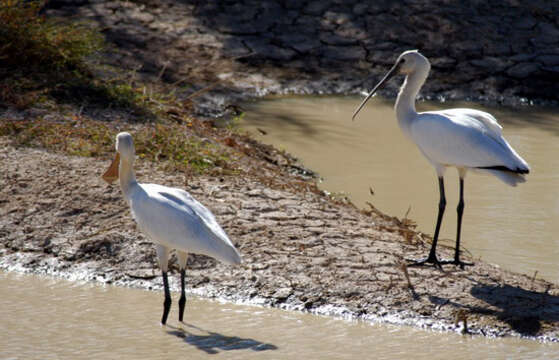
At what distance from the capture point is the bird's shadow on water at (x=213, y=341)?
15.0 feet

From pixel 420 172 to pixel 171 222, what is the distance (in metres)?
4.13

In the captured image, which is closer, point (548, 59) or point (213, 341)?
point (213, 341)

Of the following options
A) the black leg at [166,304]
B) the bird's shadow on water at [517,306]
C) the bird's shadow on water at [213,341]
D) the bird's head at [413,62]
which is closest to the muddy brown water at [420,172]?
the bird's shadow on water at [517,306]

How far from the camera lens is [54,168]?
21.8 feet

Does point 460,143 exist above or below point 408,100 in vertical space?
below

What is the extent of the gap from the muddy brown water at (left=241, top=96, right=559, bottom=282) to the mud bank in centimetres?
49

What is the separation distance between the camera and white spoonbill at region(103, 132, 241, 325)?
4.59m

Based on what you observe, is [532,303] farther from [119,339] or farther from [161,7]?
[161,7]

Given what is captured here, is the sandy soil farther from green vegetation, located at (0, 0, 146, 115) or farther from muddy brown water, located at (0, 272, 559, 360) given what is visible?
green vegetation, located at (0, 0, 146, 115)

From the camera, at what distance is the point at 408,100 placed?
5.94m

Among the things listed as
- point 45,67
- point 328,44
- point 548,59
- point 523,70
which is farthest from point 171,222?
point 548,59

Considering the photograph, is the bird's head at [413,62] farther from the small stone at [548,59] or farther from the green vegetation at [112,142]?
the small stone at [548,59]

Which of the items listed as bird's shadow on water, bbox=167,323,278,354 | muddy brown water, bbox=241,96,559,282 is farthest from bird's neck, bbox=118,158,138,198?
muddy brown water, bbox=241,96,559,282

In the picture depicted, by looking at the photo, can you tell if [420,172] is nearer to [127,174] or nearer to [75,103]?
[75,103]
